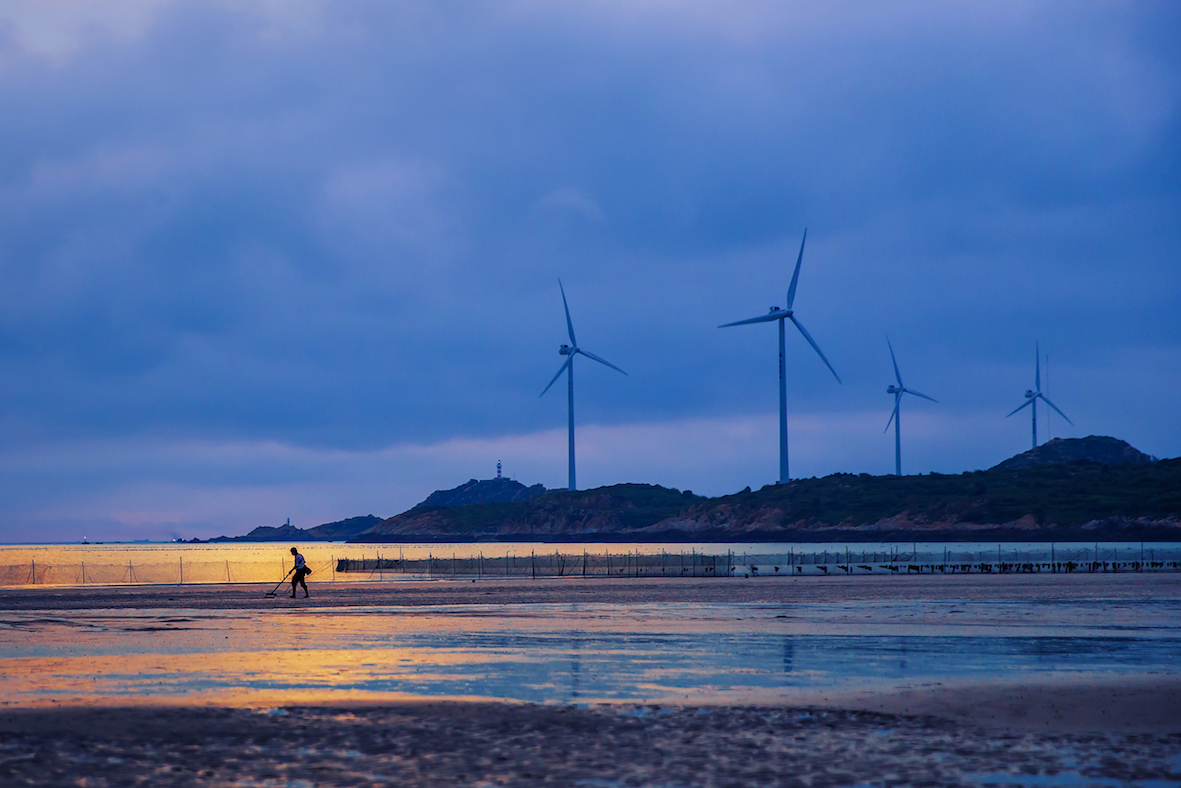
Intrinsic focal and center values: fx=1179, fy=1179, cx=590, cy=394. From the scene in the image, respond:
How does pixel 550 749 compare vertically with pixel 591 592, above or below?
above

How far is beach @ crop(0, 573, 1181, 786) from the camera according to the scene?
45.5 ft

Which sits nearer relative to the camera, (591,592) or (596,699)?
(596,699)

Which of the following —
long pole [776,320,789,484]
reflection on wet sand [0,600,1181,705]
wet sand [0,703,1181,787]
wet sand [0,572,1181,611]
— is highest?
long pole [776,320,789,484]

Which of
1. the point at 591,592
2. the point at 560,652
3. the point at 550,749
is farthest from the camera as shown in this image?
the point at 591,592

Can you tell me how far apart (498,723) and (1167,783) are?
346 inches

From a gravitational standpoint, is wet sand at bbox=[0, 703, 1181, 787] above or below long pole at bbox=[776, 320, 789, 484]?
below

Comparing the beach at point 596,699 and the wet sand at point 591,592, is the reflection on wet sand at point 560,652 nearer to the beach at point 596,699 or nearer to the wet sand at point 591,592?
the beach at point 596,699

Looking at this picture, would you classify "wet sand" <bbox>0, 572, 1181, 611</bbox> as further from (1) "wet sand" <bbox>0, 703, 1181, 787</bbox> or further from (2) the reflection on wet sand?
(1) "wet sand" <bbox>0, 703, 1181, 787</bbox>

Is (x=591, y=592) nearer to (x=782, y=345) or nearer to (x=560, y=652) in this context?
(x=560, y=652)

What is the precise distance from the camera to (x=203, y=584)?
71938 mm

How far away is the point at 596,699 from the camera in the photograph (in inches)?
771

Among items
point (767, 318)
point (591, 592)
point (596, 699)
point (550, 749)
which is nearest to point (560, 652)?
point (596, 699)

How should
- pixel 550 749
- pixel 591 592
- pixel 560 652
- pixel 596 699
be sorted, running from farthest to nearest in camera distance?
pixel 591 592, pixel 560 652, pixel 596 699, pixel 550 749

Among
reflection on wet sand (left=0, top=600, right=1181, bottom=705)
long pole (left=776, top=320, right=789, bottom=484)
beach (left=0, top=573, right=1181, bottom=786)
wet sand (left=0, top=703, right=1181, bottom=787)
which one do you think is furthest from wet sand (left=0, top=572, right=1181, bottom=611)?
long pole (left=776, top=320, right=789, bottom=484)
